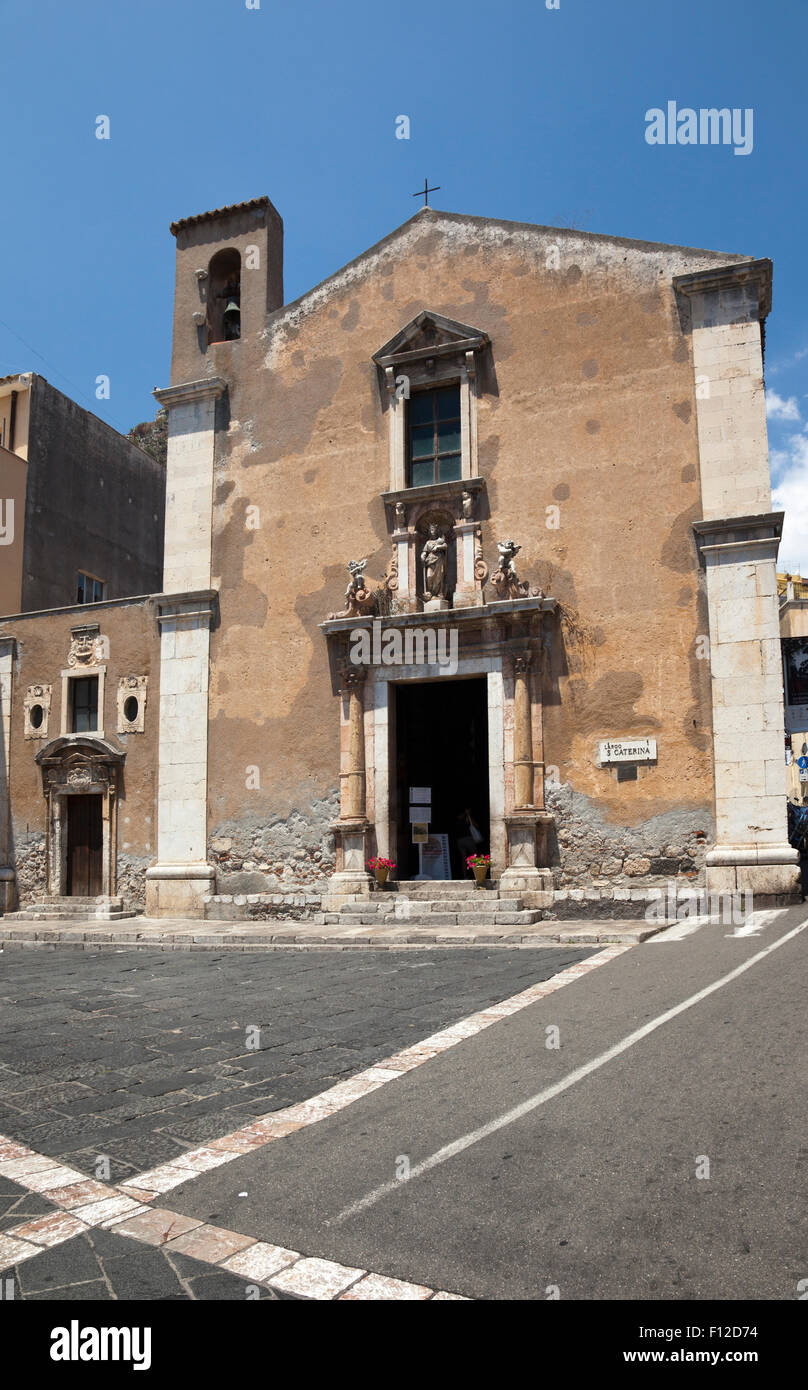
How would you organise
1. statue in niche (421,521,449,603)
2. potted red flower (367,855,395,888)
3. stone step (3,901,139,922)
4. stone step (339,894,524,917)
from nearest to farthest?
stone step (339,894,524,917) → potted red flower (367,855,395,888) → statue in niche (421,521,449,603) → stone step (3,901,139,922)

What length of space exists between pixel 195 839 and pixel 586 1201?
1378 centimetres

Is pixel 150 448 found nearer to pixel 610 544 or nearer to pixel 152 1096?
pixel 610 544

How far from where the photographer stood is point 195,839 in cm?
1666

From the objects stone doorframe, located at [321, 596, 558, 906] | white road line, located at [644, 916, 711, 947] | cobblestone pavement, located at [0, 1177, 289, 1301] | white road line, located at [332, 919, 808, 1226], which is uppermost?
stone doorframe, located at [321, 596, 558, 906]

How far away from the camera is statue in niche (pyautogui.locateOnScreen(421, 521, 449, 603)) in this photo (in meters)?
15.6

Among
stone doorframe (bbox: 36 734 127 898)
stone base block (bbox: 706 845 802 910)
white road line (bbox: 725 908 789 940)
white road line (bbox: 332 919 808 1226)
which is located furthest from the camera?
stone doorframe (bbox: 36 734 127 898)

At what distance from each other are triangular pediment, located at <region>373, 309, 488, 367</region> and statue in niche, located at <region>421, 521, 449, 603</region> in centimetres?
316

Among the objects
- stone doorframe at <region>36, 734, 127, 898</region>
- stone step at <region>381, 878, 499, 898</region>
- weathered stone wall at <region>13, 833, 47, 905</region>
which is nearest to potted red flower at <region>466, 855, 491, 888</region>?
stone step at <region>381, 878, 499, 898</region>

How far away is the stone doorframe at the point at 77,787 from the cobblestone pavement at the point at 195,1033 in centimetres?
650

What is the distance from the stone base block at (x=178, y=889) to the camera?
16.4 metres

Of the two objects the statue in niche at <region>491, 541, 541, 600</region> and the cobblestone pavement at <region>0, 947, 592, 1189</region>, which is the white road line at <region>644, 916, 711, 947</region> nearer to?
the cobblestone pavement at <region>0, 947, 592, 1189</region>

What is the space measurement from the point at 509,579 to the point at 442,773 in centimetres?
478

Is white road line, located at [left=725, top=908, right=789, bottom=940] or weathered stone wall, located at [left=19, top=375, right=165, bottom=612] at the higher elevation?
weathered stone wall, located at [left=19, top=375, right=165, bottom=612]

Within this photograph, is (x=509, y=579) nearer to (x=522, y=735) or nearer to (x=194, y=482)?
(x=522, y=735)
